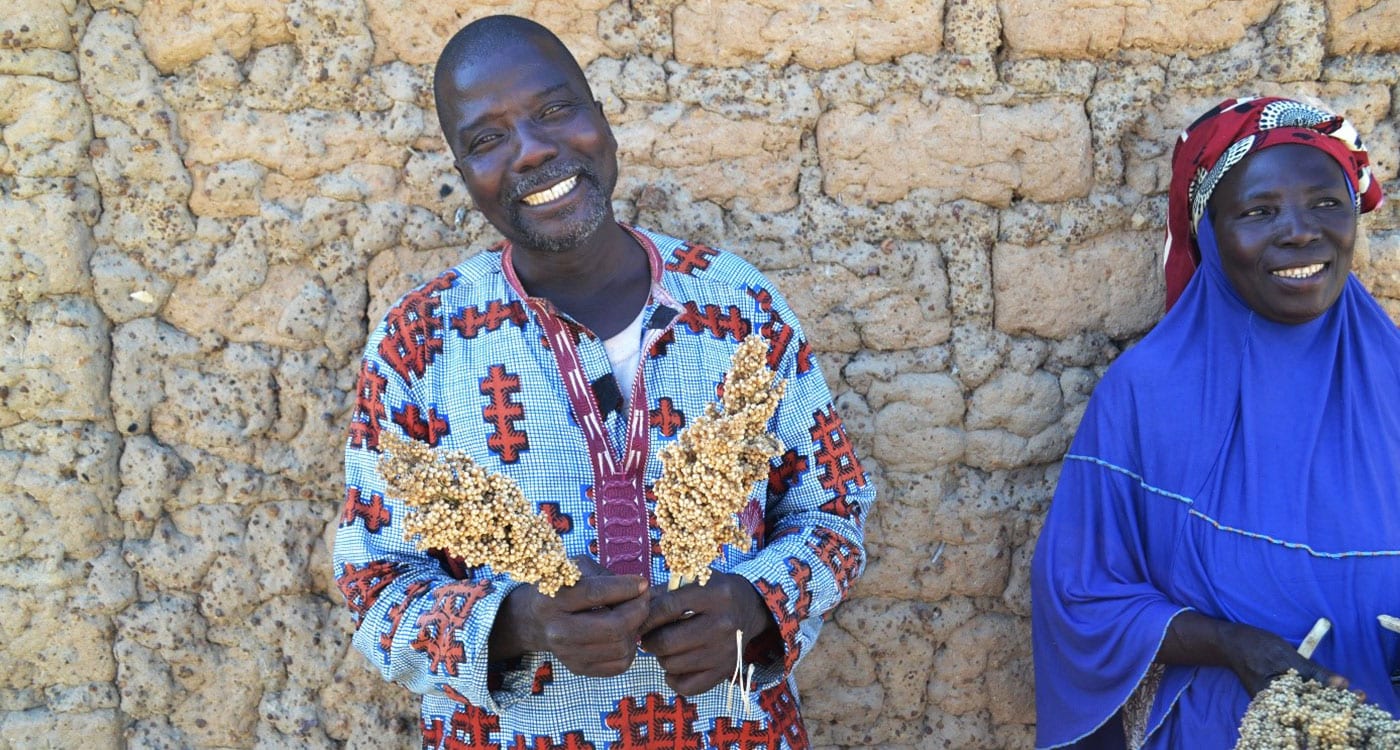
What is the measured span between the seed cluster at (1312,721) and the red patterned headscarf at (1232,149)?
106cm

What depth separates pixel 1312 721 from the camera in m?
1.99

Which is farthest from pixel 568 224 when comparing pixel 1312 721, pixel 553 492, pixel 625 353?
pixel 1312 721

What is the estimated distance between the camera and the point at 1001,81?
3.00 m

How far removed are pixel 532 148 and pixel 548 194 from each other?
3.6 inches

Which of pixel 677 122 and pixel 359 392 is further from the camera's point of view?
pixel 677 122

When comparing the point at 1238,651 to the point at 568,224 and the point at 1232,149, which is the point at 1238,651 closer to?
the point at 1232,149

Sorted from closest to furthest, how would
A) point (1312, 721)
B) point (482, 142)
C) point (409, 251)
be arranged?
point (1312, 721)
point (482, 142)
point (409, 251)

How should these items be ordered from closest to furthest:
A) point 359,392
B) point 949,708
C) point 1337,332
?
point 359,392
point 1337,332
point 949,708

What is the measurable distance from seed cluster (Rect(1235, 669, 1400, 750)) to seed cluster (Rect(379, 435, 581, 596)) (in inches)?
47.1

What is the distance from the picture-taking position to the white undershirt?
2.39m

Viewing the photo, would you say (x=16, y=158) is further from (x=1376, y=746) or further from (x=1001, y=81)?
(x=1376, y=746)

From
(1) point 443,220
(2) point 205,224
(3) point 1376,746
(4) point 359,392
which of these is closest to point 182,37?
(2) point 205,224

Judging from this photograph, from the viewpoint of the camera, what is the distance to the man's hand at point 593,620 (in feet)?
6.18

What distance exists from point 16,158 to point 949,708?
102 inches
